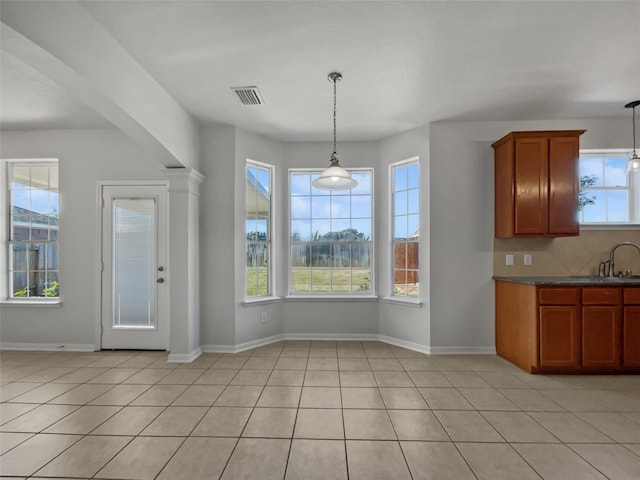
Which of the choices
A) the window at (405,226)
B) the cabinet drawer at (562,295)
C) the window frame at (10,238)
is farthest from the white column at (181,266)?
the cabinet drawer at (562,295)

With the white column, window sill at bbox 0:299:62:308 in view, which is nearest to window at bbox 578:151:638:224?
the white column

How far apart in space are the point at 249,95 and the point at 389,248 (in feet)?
9.00

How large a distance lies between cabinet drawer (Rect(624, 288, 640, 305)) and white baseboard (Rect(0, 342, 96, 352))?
6383 millimetres

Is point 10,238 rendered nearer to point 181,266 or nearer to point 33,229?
point 33,229

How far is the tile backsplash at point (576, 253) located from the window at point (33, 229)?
6296mm

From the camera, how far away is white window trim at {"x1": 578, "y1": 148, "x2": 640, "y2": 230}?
4113 mm

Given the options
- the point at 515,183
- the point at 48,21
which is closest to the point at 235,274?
the point at 48,21

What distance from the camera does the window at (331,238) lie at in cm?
491

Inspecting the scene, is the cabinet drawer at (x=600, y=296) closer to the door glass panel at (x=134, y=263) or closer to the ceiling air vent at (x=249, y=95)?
the ceiling air vent at (x=249, y=95)

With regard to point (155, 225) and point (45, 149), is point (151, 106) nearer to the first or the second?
point (155, 225)

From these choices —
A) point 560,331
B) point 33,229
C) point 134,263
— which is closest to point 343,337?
point 560,331

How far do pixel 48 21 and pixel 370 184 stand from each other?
12.5ft

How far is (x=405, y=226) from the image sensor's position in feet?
15.2

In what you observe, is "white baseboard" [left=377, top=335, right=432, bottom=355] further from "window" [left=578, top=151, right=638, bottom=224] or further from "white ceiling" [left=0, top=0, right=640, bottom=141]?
"white ceiling" [left=0, top=0, right=640, bottom=141]
